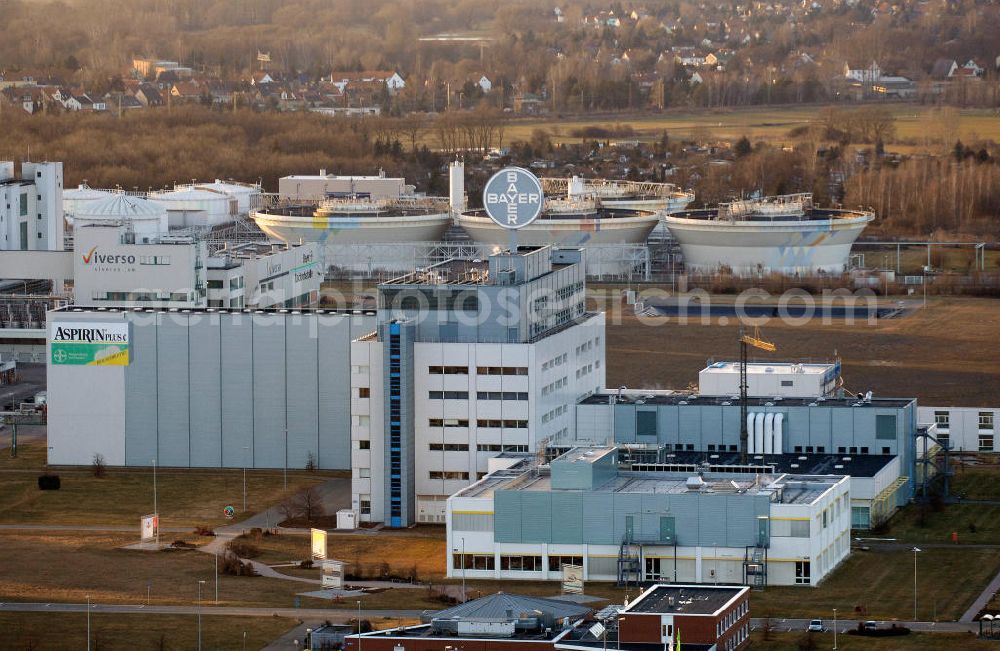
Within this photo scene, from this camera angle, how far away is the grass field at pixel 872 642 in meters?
48.8

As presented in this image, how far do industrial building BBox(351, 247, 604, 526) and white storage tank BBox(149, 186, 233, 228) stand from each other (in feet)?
243

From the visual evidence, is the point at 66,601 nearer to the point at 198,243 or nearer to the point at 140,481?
the point at 140,481

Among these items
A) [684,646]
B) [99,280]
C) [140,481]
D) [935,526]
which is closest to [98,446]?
[140,481]

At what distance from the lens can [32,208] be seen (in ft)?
362

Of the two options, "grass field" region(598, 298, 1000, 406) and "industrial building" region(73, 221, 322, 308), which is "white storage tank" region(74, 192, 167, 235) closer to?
"industrial building" region(73, 221, 322, 308)

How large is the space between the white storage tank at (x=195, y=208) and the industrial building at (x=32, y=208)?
26141 millimetres

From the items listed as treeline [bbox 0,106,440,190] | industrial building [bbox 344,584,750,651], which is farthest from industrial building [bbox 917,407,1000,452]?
treeline [bbox 0,106,440,190]

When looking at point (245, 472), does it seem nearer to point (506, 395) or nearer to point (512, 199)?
point (506, 395)

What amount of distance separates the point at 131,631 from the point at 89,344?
24.9m

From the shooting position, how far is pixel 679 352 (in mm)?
95312

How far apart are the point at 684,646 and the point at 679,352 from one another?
49056 millimetres

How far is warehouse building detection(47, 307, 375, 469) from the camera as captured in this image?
7350cm

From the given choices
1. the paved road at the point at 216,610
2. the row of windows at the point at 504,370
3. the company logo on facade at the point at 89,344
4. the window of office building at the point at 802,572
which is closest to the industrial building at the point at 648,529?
the window of office building at the point at 802,572

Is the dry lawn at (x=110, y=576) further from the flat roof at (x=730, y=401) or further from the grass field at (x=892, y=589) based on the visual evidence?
the flat roof at (x=730, y=401)
